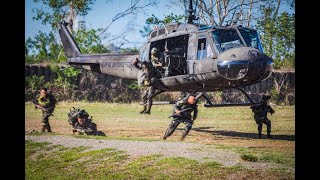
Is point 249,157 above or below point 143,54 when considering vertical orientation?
below

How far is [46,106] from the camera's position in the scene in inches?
372

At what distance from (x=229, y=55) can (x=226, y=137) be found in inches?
72.6

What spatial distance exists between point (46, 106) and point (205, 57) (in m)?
3.96

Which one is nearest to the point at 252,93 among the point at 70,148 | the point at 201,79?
the point at 201,79

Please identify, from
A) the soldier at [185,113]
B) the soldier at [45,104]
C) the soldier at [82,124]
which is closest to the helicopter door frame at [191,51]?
the soldier at [185,113]

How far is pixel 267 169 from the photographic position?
23.7 feet

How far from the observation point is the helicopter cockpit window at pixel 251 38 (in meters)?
7.98

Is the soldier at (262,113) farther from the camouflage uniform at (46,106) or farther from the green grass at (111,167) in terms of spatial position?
the camouflage uniform at (46,106)

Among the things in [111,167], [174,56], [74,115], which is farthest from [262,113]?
[74,115]

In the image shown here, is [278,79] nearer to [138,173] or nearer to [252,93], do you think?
[252,93]

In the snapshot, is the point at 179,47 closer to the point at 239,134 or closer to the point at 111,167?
the point at 239,134

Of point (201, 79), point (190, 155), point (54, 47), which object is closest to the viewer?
point (190, 155)

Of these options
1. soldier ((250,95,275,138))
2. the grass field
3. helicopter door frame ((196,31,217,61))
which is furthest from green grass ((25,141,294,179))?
helicopter door frame ((196,31,217,61))

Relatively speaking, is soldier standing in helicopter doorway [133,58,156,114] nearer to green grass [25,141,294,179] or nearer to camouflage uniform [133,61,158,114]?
camouflage uniform [133,61,158,114]
